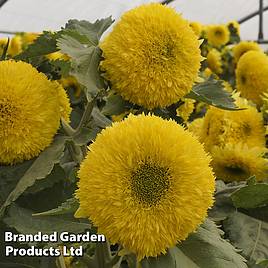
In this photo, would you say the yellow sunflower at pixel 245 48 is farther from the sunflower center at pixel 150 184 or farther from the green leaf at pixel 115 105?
the sunflower center at pixel 150 184

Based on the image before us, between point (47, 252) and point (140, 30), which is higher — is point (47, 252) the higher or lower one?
the lower one

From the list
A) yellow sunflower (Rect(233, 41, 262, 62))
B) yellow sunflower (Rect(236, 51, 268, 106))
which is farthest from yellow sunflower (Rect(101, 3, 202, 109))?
yellow sunflower (Rect(233, 41, 262, 62))

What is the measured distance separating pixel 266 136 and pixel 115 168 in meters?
0.36

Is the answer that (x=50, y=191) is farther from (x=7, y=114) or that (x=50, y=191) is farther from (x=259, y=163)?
(x=259, y=163)

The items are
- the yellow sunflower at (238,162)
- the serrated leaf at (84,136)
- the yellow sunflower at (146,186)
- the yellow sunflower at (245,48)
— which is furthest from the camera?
the yellow sunflower at (245,48)

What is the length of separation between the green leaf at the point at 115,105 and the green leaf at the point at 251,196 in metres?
0.11

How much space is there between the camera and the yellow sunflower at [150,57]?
0.47 m

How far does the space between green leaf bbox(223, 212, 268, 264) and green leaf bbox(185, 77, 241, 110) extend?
104 millimetres

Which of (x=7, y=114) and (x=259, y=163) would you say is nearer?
(x=7, y=114)

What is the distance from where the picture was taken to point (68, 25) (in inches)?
23.1

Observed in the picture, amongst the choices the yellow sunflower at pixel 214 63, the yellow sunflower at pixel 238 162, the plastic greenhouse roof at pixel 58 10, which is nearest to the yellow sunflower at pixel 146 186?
the yellow sunflower at pixel 238 162

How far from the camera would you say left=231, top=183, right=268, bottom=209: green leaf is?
488mm

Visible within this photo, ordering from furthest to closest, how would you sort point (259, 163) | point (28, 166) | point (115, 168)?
point (259, 163) < point (28, 166) < point (115, 168)

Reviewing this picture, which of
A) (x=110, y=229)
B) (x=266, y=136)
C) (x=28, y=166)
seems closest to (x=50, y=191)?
(x=28, y=166)
